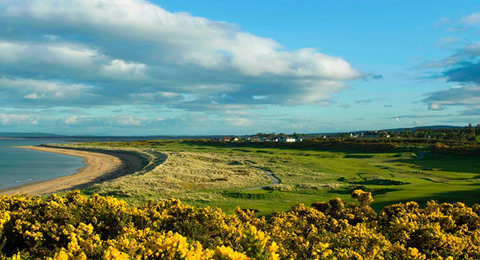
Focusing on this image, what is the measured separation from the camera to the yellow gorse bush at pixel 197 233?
8.54 meters

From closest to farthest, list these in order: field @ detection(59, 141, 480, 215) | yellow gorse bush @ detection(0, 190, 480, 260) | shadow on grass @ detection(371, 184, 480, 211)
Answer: yellow gorse bush @ detection(0, 190, 480, 260) < shadow on grass @ detection(371, 184, 480, 211) < field @ detection(59, 141, 480, 215)

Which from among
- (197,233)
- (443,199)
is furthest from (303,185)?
(197,233)

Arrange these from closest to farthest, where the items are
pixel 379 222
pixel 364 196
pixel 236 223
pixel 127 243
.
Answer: pixel 127 243 → pixel 236 223 → pixel 379 222 → pixel 364 196

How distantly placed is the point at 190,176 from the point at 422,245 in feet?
151

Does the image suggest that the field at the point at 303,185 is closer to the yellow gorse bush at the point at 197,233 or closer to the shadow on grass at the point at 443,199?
the shadow on grass at the point at 443,199

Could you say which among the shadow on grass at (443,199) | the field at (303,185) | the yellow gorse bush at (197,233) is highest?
the yellow gorse bush at (197,233)

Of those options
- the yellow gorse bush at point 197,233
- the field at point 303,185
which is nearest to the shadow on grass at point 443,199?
the field at point 303,185

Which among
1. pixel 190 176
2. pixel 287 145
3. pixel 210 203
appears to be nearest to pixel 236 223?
pixel 210 203

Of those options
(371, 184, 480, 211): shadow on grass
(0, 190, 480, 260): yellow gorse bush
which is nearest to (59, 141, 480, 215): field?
(371, 184, 480, 211): shadow on grass

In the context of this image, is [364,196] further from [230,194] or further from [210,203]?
[230,194]

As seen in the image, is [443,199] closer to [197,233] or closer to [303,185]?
[303,185]

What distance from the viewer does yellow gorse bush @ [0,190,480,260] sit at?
8.54m

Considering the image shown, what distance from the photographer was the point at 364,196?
65.9 feet

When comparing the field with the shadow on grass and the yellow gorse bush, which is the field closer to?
the shadow on grass
